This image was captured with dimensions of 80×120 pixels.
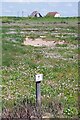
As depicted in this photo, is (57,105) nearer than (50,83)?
Yes

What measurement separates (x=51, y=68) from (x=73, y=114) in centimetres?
830

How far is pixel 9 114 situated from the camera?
30.3 ft

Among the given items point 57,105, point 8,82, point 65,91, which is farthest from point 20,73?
point 57,105

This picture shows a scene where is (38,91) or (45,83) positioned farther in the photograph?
(45,83)

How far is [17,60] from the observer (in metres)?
20.9

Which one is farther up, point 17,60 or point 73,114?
point 17,60

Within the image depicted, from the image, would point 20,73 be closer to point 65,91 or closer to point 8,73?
point 8,73

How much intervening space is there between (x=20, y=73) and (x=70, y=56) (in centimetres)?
815

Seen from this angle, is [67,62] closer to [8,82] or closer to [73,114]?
[8,82]

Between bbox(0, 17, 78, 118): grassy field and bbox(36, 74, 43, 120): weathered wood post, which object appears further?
bbox(0, 17, 78, 118): grassy field

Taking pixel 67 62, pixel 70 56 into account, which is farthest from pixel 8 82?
pixel 70 56

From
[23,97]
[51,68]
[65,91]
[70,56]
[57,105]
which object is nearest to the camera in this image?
[57,105]

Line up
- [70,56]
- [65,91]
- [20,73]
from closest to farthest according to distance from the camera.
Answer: [65,91], [20,73], [70,56]

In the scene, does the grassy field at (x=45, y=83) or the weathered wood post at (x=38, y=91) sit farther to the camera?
the grassy field at (x=45, y=83)
